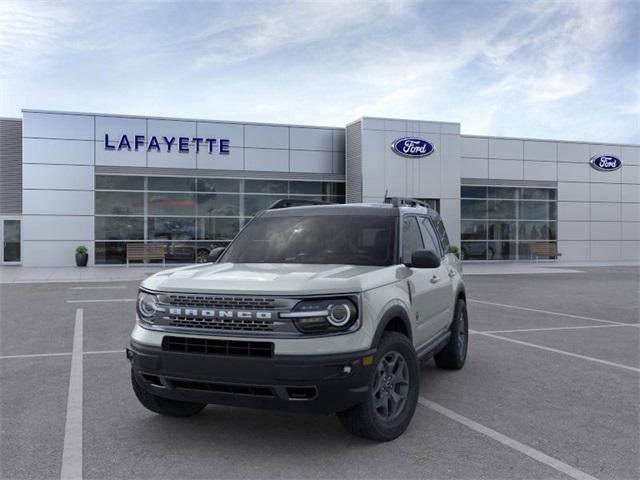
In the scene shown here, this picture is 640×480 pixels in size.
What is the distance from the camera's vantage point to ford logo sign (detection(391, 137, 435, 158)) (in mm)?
27375

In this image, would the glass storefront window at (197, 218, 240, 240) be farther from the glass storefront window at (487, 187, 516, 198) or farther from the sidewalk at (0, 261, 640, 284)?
the glass storefront window at (487, 187, 516, 198)

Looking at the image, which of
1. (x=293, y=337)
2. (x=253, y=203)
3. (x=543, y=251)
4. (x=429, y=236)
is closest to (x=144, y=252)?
(x=253, y=203)

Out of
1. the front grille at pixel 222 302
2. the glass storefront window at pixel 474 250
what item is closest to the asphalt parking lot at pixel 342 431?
the front grille at pixel 222 302

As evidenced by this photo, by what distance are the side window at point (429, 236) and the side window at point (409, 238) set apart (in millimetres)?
209

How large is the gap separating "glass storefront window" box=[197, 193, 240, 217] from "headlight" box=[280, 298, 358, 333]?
23992 mm

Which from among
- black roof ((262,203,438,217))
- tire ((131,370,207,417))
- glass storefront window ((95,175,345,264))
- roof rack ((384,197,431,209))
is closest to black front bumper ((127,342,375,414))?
tire ((131,370,207,417))

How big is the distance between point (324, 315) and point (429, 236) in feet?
8.81

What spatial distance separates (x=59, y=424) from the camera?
4719 millimetres

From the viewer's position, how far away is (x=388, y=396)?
4363 mm

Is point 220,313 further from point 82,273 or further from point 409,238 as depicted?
point 82,273

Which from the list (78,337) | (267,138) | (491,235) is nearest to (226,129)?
(267,138)

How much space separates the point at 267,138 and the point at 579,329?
65.9ft

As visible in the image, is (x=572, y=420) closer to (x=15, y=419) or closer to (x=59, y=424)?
(x=59, y=424)

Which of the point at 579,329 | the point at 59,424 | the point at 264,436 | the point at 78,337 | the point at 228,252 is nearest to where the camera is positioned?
the point at 264,436
